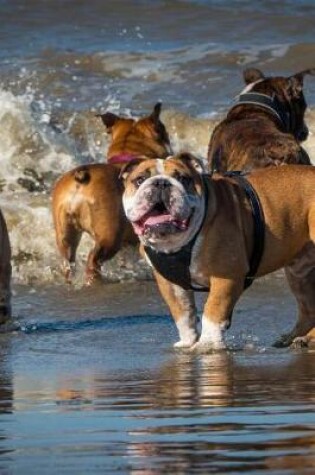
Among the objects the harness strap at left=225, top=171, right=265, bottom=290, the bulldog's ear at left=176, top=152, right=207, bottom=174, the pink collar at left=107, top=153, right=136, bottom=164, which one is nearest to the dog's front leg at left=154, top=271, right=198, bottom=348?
the harness strap at left=225, top=171, right=265, bottom=290

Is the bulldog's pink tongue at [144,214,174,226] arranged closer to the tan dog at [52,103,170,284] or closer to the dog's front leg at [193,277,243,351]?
the dog's front leg at [193,277,243,351]

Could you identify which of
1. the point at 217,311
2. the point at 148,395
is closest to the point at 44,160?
the point at 217,311

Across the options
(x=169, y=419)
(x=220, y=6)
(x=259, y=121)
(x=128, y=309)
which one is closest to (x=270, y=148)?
(x=259, y=121)

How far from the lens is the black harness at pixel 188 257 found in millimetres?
8023

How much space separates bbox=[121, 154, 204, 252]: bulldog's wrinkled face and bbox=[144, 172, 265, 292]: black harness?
0.04 metres

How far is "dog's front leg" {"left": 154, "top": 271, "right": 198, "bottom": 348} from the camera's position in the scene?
8.30 metres

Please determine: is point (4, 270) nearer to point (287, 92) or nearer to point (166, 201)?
point (166, 201)

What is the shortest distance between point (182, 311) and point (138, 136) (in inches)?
175

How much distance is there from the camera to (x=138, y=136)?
41.3 feet

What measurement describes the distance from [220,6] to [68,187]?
376 inches

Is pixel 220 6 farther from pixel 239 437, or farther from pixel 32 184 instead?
pixel 239 437

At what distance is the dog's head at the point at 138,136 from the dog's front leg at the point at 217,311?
14.7ft

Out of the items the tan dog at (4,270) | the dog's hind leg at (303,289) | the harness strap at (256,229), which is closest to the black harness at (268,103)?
the tan dog at (4,270)

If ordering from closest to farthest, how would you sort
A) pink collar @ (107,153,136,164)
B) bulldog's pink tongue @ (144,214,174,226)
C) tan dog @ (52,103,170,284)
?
1. bulldog's pink tongue @ (144,214,174,226)
2. tan dog @ (52,103,170,284)
3. pink collar @ (107,153,136,164)
